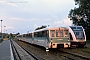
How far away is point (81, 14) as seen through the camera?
64875 mm

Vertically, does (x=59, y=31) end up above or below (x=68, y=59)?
above

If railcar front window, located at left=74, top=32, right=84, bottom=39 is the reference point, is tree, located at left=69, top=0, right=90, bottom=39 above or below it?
above

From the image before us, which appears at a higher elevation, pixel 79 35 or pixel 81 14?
pixel 81 14

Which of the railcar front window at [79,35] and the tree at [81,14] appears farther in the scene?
the tree at [81,14]

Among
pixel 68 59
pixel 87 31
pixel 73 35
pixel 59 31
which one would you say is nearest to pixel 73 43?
pixel 73 35

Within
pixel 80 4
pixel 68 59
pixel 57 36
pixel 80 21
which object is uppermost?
pixel 80 4

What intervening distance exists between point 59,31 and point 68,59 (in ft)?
24.4

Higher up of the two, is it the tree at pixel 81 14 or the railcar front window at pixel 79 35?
the tree at pixel 81 14

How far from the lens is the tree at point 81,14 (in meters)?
61.5

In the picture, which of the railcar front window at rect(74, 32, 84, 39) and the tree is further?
the tree

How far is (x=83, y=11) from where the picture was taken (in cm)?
6331

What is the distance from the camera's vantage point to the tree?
6153cm

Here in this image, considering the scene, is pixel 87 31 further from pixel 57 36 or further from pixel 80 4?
pixel 57 36

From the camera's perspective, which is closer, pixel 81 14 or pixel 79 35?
pixel 79 35
